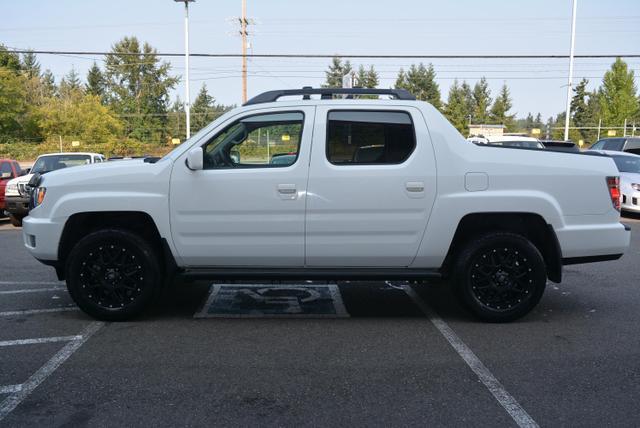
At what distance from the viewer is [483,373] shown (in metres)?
4.00

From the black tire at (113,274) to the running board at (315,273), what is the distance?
38 cm

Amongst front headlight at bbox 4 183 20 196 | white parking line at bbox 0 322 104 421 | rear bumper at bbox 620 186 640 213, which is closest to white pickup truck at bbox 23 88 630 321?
white parking line at bbox 0 322 104 421

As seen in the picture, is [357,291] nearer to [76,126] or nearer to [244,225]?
[244,225]

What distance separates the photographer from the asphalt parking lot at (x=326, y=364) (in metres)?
3.38

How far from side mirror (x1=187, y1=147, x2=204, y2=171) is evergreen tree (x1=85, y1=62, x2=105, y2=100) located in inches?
3411

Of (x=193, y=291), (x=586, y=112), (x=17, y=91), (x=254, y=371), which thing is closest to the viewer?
(x=254, y=371)

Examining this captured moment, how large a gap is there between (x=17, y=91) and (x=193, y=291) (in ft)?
184

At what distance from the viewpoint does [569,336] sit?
16.0 feet

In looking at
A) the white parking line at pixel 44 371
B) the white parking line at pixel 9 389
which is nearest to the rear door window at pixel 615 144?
the white parking line at pixel 44 371

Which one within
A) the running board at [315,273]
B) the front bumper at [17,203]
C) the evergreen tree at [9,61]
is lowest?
the front bumper at [17,203]

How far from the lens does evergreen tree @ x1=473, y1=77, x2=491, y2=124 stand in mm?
76875

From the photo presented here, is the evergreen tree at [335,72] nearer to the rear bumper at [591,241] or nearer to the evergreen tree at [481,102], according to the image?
the evergreen tree at [481,102]

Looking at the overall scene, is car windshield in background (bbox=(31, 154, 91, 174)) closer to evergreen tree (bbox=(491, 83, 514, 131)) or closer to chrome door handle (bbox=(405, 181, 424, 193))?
chrome door handle (bbox=(405, 181, 424, 193))

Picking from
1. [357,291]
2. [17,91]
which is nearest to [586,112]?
[17,91]
